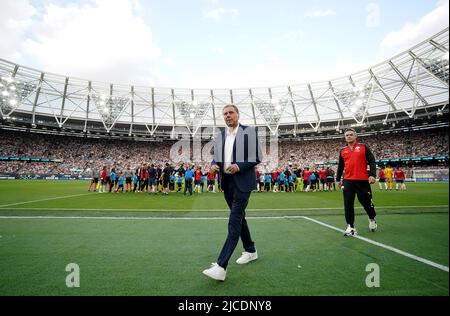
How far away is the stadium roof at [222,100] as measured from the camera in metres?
31.5

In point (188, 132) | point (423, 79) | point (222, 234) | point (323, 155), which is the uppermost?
point (423, 79)

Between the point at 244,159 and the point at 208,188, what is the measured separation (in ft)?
54.5

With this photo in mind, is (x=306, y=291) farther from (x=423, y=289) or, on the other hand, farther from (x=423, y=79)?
(x=423, y=79)

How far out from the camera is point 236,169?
2645 millimetres

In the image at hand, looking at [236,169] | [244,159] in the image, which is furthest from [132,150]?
[236,169]

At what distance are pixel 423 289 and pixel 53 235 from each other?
5.23 metres

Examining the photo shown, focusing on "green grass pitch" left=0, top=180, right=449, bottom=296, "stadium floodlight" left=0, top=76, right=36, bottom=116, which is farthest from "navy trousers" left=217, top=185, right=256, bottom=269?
"stadium floodlight" left=0, top=76, right=36, bottom=116

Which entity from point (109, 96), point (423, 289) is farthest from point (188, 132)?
point (423, 289)

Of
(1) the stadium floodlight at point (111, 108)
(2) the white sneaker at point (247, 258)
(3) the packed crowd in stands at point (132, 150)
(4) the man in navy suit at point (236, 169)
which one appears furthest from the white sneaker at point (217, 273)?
(1) the stadium floodlight at point (111, 108)

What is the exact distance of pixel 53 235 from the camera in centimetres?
424

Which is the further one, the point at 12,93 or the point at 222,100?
the point at 222,100

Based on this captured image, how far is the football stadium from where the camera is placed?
8.20 ft

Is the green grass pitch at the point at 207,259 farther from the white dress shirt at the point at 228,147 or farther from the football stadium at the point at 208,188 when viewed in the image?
the white dress shirt at the point at 228,147

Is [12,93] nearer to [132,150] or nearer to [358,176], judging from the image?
[132,150]
